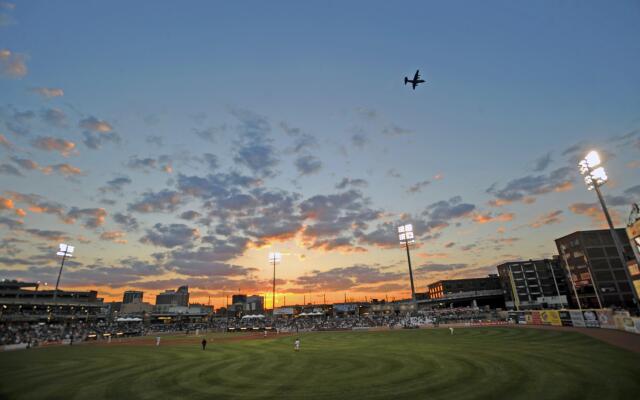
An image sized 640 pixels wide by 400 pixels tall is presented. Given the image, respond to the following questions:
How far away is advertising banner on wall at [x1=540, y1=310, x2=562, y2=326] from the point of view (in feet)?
162

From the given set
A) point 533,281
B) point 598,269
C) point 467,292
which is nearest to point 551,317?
point 598,269

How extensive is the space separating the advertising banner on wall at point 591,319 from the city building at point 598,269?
6039 centimetres

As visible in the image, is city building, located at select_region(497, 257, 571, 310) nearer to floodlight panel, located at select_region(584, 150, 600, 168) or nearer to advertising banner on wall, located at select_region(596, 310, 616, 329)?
advertising banner on wall, located at select_region(596, 310, 616, 329)

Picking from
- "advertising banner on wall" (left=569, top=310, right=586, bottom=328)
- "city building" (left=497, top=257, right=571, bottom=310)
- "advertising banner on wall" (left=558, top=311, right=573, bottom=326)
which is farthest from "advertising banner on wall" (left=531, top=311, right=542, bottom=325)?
"city building" (left=497, top=257, right=571, bottom=310)

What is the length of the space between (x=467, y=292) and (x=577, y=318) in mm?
105372

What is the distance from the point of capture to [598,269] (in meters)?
96.6

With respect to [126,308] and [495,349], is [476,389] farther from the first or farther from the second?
[126,308]

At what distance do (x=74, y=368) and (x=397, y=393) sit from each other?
93.3 ft

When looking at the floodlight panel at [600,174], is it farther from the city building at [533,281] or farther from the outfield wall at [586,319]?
the city building at [533,281]

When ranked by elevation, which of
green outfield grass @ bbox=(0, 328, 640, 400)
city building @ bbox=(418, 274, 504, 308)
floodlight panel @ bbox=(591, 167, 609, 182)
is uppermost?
floodlight panel @ bbox=(591, 167, 609, 182)

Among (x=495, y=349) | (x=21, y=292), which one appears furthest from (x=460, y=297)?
(x=21, y=292)

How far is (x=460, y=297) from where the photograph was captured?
143000 mm

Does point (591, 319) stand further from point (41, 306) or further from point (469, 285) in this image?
point (41, 306)

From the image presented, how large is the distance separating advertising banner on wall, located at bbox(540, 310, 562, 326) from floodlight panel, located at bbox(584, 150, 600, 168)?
29098 mm
